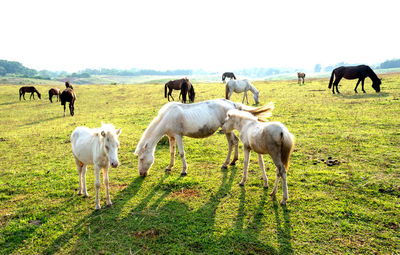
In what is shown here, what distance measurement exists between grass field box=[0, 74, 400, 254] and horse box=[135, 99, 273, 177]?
754 mm

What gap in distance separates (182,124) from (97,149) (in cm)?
286

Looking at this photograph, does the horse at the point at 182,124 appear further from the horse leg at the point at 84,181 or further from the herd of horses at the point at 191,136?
the horse leg at the point at 84,181

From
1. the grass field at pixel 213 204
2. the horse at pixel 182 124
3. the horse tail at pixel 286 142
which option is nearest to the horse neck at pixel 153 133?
the horse at pixel 182 124

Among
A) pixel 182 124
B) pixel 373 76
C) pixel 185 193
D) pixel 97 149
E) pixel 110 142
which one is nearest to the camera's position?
pixel 110 142

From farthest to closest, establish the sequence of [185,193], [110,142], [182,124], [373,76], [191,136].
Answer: [373,76] → [191,136] → [182,124] → [185,193] → [110,142]

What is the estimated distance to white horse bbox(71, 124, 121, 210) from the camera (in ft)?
17.5

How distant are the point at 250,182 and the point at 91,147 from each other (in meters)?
4.63

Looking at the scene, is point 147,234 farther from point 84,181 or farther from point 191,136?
point 191,136

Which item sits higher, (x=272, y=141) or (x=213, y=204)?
(x=272, y=141)

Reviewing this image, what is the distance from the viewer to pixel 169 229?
16.5 feet

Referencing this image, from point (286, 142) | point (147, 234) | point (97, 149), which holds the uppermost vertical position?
point (286, 142)

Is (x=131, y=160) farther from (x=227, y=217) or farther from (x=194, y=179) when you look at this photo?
(x=227, y=217)

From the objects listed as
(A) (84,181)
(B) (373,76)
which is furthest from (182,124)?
(B) (373,76)

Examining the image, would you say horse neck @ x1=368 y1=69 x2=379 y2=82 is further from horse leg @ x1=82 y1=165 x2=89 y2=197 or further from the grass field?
horse leg @ x1=82 y1=165 x2=89 y2=197
